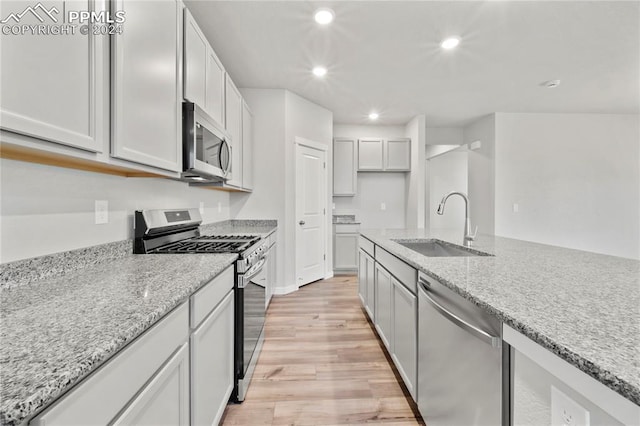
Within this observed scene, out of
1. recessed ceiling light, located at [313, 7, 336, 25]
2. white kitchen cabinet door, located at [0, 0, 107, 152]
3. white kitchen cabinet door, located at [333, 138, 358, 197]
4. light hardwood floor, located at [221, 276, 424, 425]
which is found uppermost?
recessed ceiling light, located at [313, 7, 336, 25]

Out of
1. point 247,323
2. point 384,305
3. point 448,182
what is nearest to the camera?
point 247,323

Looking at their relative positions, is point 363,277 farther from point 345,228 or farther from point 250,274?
point 345,228

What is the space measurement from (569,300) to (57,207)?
1.83 meters

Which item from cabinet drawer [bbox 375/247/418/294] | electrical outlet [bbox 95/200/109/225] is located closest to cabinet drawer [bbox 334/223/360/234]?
cabinet drawer [bbox 375/247/418/294]

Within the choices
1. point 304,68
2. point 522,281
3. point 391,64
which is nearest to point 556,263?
point 522,281

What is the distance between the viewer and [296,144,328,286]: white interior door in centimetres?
389

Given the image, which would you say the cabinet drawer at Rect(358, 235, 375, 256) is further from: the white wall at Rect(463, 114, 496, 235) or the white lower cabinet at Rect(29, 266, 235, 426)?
the white wall at Rect(463, 114, 496, 235)

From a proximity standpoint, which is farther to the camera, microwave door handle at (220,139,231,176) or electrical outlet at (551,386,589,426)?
microwave door handle at (220,139,231,176)

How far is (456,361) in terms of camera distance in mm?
1092

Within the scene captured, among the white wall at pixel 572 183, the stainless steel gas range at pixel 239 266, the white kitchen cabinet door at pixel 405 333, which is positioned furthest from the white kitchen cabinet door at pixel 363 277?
the white wall at pixel 572 183

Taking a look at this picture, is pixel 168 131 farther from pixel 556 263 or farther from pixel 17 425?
pixel 556 263

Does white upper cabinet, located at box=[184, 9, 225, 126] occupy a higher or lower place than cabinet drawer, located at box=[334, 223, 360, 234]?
higher

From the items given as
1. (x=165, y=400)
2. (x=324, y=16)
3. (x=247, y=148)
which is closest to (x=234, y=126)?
(x=247, y=148)

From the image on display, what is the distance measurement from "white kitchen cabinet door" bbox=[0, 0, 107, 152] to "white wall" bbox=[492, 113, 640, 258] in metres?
5.12
